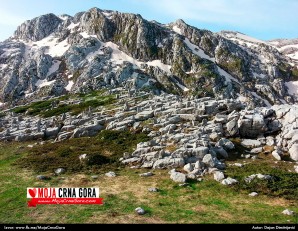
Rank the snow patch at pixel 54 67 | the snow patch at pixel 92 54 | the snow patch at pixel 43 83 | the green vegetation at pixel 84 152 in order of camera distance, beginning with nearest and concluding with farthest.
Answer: the green vegetation at pixel 84 152, the snow patch at pixel 43 83, the snow patch at pixel 92 54, the snow patch at pixel 54 67

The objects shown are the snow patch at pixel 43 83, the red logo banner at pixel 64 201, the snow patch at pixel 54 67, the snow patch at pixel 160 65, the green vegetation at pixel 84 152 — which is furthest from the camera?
the snow patch at pixel 160 65

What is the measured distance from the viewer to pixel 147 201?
25.2 m

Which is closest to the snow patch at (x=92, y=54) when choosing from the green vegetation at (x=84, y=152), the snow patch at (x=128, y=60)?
the snow patch at (x=128, y=60)

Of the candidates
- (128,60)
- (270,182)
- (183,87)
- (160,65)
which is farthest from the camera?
(160,65)

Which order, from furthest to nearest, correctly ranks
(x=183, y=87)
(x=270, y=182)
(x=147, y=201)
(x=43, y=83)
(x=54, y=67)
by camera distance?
(x=54, y=67) < (x=183, y=87) < (x=43, y=83) < (x=270, y=182) < (x=147, y=201)

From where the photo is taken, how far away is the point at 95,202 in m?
25.2

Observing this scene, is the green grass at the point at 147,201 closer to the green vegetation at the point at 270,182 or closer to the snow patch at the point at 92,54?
the green vegetation at the point at 270,182

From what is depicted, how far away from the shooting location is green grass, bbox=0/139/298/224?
72.4 feet

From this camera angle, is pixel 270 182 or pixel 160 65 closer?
pixel 270 182

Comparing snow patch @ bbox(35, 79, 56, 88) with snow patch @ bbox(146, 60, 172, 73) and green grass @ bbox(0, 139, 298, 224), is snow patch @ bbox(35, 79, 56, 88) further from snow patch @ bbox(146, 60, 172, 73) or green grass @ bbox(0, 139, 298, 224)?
green grass @ bbox(0, 139, 298, 224)

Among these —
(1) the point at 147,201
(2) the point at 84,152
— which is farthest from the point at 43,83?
(1) the point at 147,201

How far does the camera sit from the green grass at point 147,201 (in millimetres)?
22078

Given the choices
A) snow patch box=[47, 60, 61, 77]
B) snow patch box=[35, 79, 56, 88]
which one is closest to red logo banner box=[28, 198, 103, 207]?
snow patch box=[35, 79, 56, 88]

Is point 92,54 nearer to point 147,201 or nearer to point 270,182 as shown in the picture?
point 270,182
